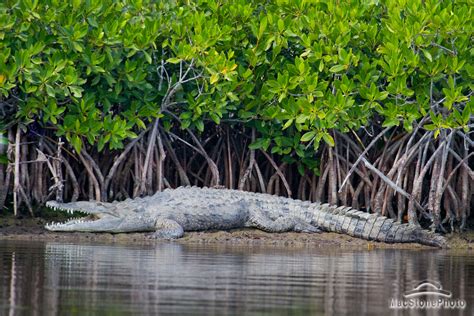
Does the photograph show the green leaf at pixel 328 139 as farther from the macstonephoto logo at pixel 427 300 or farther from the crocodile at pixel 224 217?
the macstonephoto logo at pixel 427 300

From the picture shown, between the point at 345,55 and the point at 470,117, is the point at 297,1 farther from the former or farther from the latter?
the point at 470,117

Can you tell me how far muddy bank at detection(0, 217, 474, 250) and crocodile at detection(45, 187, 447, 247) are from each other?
104 millimetres

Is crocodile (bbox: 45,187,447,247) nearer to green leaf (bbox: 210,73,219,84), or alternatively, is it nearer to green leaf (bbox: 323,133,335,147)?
green leaf (bbox: 323,133,335,147)

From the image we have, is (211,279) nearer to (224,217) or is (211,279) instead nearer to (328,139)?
(224,217)

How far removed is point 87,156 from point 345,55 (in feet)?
11.0

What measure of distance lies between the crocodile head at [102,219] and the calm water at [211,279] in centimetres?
117

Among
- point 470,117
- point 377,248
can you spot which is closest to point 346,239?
point 377,248

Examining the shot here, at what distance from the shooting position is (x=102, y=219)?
47.0 ft

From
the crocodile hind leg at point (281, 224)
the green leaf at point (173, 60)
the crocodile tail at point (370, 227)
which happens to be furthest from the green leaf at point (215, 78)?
the crocodile tail at point (370, 227)

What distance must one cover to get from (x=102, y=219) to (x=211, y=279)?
4910 millimetres

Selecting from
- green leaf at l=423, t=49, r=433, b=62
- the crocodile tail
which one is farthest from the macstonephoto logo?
green leaf at l=423, t=49, r=433, b=62

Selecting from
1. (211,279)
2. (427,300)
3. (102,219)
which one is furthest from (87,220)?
(427,300)

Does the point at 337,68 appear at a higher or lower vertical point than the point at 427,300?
higher

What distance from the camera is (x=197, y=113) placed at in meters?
15.2
